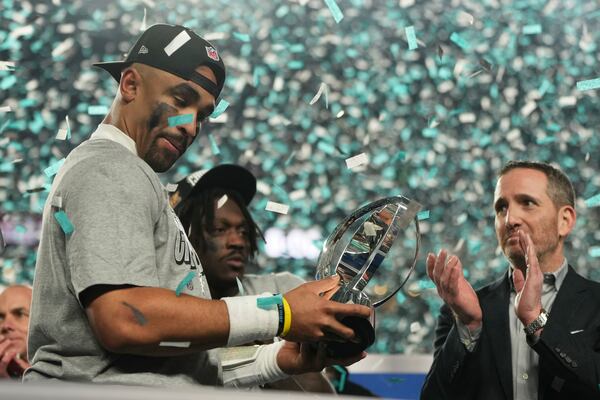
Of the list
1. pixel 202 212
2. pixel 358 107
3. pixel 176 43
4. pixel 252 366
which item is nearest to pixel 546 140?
pixel 358 107

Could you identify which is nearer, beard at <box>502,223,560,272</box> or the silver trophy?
the silver trophy

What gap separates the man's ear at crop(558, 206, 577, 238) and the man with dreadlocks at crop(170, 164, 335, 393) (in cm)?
74

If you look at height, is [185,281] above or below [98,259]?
below

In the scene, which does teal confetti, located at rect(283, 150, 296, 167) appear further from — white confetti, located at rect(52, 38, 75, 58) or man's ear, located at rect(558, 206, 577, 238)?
man's ear, located at rect(558, 206, 577, 238)

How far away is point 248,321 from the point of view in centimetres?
117

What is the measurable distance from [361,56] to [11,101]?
7.66ft

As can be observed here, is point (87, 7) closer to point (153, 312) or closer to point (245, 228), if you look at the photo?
point (245, 228)

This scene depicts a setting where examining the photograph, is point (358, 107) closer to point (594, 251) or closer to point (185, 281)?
point (594, 251)

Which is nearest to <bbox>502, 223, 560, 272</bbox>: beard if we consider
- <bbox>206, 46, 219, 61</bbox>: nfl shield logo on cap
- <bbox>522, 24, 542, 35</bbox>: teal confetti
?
<bbox>206, 46, 219, 61</bbox>: nfl shield logo on cap

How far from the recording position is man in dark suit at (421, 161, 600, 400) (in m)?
1.84

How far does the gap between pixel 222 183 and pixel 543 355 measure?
106 centimetres

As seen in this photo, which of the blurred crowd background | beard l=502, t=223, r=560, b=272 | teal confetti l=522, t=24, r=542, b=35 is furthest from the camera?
the blurred crowd background

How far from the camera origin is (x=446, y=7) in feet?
19.3

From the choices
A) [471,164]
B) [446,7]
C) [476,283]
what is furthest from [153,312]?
[446,7]
